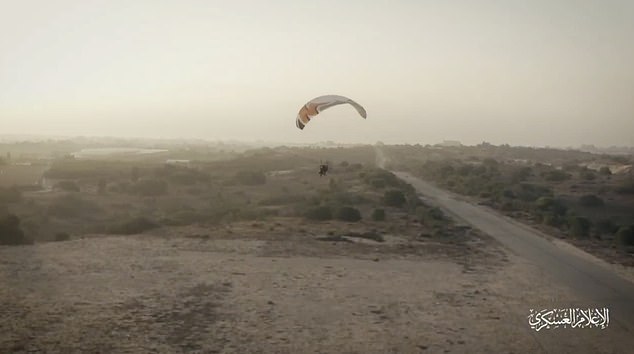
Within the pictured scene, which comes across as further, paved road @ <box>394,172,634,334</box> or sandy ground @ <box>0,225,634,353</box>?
paved road @ <box>394,172,634,334</box>

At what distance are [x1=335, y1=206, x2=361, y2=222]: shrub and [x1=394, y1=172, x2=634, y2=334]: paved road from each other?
651 centimetres

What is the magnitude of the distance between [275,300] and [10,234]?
13304 millimetres

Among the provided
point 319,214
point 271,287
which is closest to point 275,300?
point 271,287

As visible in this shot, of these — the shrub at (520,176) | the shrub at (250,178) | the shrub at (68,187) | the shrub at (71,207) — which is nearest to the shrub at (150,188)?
the shrub at (68,187)

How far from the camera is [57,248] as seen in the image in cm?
2006

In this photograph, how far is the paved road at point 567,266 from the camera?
44.6 feet

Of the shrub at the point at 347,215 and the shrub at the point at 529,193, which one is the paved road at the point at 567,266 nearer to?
the shrub at the point at 347,215

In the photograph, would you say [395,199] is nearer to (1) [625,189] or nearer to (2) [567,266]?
(2) [567,266]

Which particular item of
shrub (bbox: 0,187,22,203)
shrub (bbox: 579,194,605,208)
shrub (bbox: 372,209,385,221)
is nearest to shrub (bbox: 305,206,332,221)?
shrub (bbox: 372,209,385,221)

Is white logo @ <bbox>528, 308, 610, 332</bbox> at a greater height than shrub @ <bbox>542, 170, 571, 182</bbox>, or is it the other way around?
shrub @ <bbox>542, 170, 571, 182</bbox>

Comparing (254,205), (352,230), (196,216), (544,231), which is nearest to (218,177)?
(254,205)

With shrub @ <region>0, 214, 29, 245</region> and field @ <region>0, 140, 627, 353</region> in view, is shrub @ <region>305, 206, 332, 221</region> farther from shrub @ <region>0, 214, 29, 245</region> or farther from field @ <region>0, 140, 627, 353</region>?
shrub @ <region>0, 214, 29, 245</region>

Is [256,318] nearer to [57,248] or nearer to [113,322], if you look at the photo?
[113,322]

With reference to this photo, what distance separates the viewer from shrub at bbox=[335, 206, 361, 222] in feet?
95.7
